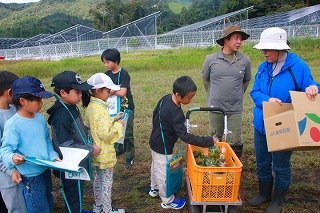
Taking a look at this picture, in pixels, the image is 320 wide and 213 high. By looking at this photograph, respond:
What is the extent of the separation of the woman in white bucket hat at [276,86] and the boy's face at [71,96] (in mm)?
1754

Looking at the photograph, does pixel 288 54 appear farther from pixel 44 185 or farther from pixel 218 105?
pixel 44 185

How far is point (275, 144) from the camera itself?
3.14 m

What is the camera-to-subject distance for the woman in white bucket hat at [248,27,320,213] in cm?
329

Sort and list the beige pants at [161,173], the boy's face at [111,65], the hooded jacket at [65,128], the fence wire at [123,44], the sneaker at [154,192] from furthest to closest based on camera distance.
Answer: the fence wire at [123,44] → the boy's face at [111,65] → the sneaker at [154,192] → the beige pants at [161,173] → the hooded jacket at [65,128]

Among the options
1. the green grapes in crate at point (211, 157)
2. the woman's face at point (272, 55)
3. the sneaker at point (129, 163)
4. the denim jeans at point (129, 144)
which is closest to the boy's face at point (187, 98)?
the green grapes in crate at point (211, 157)

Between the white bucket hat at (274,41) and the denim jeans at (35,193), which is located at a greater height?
the white bucket hat at (274,41)

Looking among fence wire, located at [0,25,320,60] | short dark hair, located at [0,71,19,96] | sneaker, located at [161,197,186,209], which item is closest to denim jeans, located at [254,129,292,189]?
sneaker, located at [161,197,186,209]

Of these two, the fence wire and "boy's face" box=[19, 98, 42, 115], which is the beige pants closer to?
"boy's face" box=[19, 98, 42, 115]

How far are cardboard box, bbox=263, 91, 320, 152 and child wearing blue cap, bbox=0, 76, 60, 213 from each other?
1.93 m

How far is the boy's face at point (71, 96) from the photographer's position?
3.08 m

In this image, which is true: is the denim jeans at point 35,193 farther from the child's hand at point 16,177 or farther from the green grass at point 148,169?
the green grass at point 148,169

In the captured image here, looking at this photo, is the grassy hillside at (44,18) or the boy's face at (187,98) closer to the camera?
the boy's face at (187,98)

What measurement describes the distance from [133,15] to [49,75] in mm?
36651

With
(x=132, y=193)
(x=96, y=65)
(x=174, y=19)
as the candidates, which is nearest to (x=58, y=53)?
(x=96, y=65)
